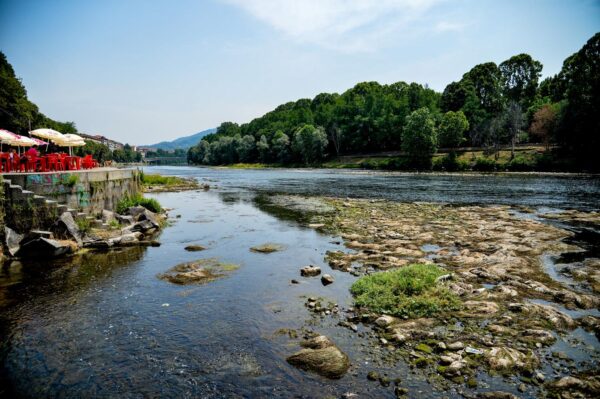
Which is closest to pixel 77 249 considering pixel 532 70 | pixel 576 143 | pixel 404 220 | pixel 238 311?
pixel 238 311

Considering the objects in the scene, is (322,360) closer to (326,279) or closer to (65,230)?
(326,279)

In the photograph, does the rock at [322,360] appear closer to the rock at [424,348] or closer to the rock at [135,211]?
the rock at [424,348]

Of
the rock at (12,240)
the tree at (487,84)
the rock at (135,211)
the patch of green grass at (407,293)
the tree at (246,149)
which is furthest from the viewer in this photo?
the tree at (246,149)

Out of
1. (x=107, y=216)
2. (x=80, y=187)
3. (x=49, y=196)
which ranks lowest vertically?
(x=107, y=216)

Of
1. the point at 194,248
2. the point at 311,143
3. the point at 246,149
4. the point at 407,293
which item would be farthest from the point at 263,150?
the point at 407,293

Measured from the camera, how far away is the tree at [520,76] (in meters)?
131

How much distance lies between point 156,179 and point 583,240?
61.6 m

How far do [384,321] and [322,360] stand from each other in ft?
8.64

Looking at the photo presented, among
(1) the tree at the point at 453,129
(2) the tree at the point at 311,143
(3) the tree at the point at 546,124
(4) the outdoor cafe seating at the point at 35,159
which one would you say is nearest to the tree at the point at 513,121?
(3) the tree at the point at 546,124

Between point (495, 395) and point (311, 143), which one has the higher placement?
point (311, 143)

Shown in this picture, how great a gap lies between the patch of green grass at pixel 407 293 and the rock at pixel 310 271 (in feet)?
7.46

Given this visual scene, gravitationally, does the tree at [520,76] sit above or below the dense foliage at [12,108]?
above

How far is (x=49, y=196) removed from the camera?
20.7 metres

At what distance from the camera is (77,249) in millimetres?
19141
